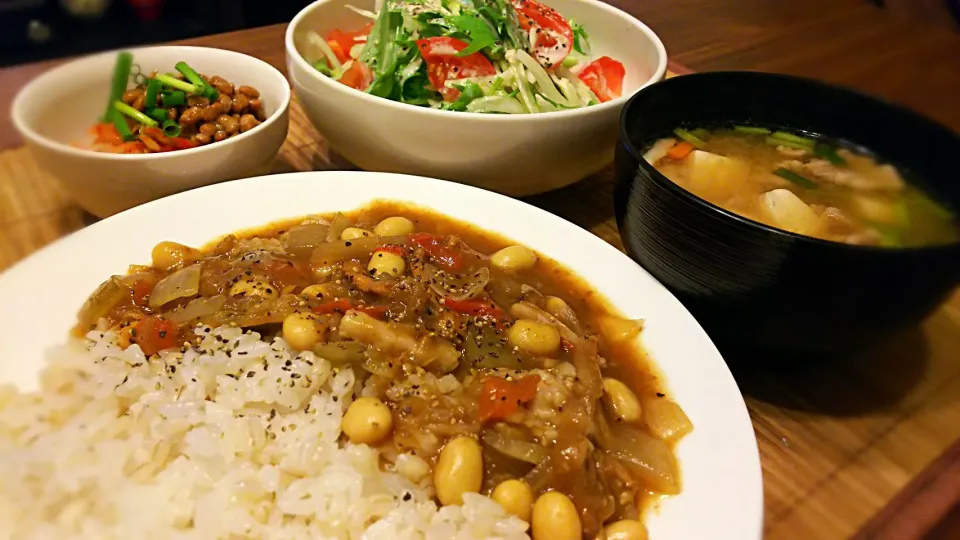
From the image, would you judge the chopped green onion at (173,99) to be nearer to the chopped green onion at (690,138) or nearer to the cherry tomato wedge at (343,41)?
the cherry tomato wedge at (343,41)

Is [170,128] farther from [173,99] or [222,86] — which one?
[222,86]

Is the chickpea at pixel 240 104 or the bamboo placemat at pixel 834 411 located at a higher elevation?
the chickpea at pixel 240 104

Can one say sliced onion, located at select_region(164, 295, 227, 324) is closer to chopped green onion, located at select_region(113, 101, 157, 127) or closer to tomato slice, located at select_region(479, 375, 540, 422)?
tomato slice, located at select_region(479, 375, 540, 422)

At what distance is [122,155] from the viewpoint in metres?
2.65

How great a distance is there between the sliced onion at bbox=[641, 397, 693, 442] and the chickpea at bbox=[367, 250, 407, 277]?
0.94 metres

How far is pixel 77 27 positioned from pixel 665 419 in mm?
1862

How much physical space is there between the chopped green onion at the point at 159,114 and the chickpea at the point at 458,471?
6.39 ft

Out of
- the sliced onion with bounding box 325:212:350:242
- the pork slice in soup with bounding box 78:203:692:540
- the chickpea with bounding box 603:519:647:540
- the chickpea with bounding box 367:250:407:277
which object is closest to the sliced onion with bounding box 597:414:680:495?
the pork slice in soup with bounding box 78:203:692:540

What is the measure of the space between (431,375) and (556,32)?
214cm

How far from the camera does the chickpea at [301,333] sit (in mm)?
2186

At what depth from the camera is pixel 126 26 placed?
181 centimetres

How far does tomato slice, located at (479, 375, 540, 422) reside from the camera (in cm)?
206

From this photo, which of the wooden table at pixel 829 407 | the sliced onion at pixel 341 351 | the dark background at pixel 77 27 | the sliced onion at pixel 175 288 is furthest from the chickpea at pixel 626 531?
the dark background at pixel 77 27

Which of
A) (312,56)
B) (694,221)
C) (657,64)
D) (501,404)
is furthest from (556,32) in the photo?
(501,404)
